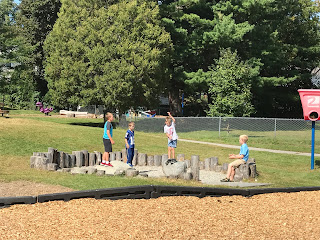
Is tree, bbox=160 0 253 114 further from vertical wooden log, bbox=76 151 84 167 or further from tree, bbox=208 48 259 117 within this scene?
vertical wooden log, bbox=76 151 84 167

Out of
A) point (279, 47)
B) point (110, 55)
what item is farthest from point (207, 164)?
point (279, 47)

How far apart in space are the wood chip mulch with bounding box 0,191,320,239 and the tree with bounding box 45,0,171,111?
25181 millimetres

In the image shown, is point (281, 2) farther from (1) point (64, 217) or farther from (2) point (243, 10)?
(1) point (64, 217)

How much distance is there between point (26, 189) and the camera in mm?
11320

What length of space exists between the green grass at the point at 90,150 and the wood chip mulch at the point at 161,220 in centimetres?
217

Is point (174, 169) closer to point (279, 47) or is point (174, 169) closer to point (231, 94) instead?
point (231, 94)

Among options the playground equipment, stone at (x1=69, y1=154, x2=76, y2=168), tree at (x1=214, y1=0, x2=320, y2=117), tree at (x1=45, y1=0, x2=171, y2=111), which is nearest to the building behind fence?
tree at (x1=45, y1=0, x2=171, y2=111)

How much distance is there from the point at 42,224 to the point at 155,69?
28.6m

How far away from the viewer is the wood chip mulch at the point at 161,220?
8188mm

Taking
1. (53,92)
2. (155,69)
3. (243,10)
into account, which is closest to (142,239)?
(155,69)

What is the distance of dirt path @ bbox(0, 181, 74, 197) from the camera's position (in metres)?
10.9

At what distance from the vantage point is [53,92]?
39219mm

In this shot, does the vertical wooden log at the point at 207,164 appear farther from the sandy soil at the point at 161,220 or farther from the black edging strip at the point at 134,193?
the sandy soil at the point at 161,220

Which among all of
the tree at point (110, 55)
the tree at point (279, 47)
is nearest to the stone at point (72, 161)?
the tree at point (110, 55)
